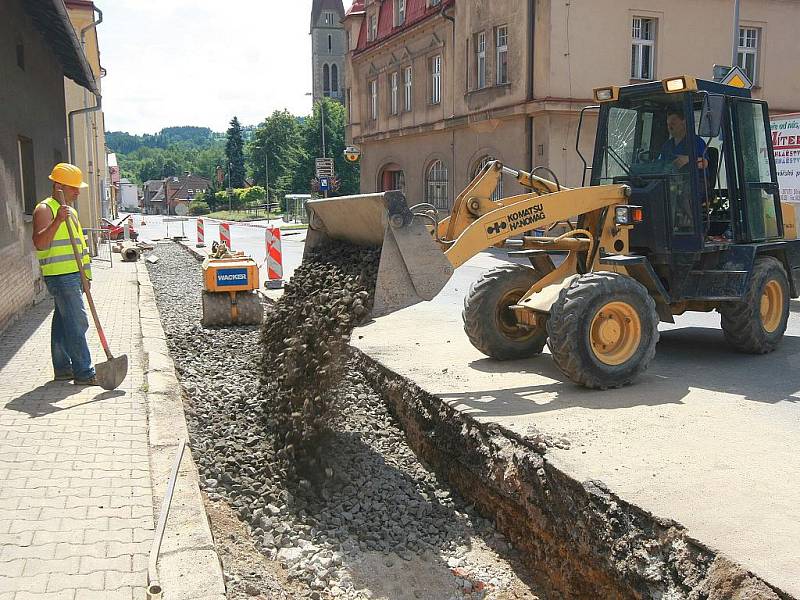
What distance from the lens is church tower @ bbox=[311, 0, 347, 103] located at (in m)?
103

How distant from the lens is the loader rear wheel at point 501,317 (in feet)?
25.0

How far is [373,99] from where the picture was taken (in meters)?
34.6

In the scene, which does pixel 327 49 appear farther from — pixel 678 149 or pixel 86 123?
pixel 678 149

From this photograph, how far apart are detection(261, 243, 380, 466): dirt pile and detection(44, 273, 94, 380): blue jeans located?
1670 millimetres

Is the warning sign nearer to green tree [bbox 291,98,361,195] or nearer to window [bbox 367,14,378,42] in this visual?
window [bbox 367,14,378,42]

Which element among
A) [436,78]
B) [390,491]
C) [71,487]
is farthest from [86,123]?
[71,487]

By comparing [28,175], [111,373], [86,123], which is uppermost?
[86,123]

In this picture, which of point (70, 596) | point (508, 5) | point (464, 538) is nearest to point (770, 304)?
point (464, 538)

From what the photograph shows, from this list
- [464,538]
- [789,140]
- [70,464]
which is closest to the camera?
[70,464]

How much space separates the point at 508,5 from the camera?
74.9 ft

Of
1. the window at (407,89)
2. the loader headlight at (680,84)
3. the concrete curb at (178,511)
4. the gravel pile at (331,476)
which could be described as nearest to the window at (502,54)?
the window at (407,89)

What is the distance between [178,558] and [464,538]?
7.78 feet

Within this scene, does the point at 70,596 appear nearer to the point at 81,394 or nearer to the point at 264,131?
the point at 81,394

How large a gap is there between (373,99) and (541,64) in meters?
14.0
